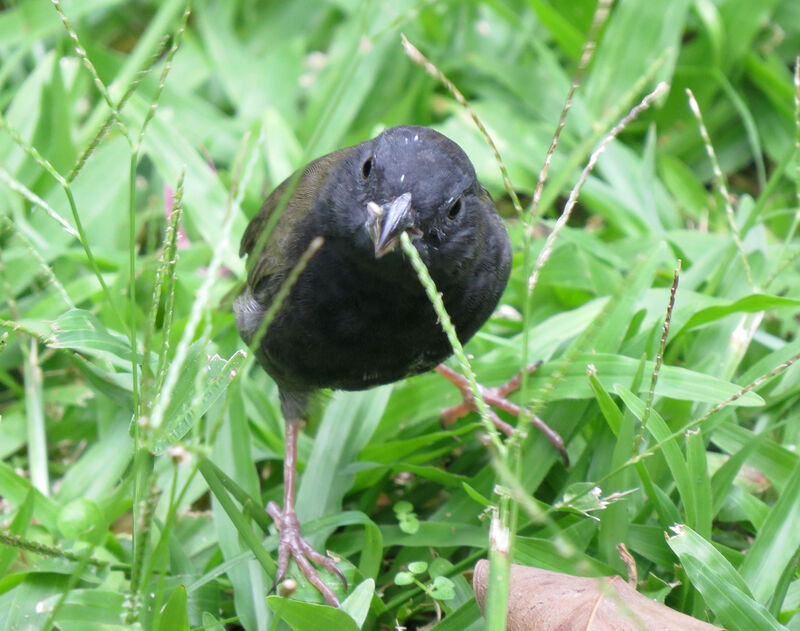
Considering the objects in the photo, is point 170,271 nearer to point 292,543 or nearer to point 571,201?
point 571,201

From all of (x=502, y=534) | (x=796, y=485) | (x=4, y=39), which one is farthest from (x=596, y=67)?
(x=502, y=534)

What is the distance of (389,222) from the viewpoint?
105 inches

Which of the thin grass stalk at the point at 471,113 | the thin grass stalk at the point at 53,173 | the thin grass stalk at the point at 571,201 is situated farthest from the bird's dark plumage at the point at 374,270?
the thin grass stalk at the point at 53,173

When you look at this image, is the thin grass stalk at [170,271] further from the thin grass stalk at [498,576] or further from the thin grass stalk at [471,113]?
the thin grass stalk at [498,576]

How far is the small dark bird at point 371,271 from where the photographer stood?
111 inches

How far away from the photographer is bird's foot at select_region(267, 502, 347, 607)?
314 cm

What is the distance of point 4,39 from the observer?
18.5 feet

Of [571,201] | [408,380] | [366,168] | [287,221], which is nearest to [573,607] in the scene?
[571,201]

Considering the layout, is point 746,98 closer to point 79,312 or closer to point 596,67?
point 596,67

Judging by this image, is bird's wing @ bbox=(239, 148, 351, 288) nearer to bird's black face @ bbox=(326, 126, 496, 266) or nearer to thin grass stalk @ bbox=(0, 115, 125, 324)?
bird's black face @ bbox=(326, 126, 496, 266)

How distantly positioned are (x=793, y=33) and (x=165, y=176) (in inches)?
154

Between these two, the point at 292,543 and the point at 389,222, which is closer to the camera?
the point at 389,222

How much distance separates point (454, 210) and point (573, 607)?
126cm

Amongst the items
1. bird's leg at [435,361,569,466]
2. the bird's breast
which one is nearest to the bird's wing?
the bird's breast
